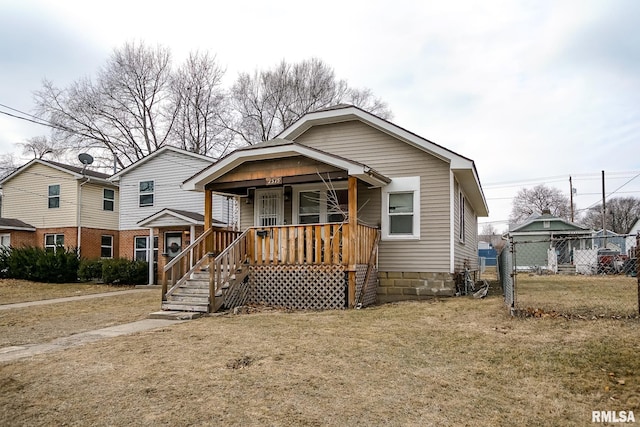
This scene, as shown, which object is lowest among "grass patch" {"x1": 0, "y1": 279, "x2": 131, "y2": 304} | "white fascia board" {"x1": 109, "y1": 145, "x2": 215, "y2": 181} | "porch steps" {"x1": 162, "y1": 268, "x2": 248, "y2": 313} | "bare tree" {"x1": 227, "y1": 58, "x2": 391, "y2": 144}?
"grass patch" {"x1": 0, "y1": 279, "x2": 131, "y2": 304}

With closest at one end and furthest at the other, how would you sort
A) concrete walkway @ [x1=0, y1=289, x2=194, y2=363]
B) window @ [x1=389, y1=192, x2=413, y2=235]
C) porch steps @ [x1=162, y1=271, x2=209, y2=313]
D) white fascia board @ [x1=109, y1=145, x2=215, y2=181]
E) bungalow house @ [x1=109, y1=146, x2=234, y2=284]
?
concrete walkway @ [x1=0, y1=289, x2=194, y2=363]
porch steps @ [x1=162, y1=271, x2=209, y2=313]
window @ [x1=389, y1=192, x2=413, y2=235]
bungalow house @ [x1=109, y1=146, x2=234, y2=284]
white fascia board @ [x1=109, y1=145, x2=215, y2=181]

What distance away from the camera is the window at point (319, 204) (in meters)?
12.9

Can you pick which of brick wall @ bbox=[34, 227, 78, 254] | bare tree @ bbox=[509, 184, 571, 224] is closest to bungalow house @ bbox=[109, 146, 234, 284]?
brick wall @ bbox=[34, 227, 78, 254]

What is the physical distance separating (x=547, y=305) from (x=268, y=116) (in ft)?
91.6

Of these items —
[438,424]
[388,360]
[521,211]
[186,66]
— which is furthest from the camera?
[521,211]

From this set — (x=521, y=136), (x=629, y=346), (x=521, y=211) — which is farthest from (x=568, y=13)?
(x=521, y=211)

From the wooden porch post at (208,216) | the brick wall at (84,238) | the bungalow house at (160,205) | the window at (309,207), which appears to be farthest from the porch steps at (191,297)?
the brick wall at (84,238)

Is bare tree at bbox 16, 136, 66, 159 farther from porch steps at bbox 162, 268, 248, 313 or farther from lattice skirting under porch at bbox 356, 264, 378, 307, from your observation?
lattice skirting under porch at bbox 356, 264, 378, 307

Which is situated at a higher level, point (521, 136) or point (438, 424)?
point (521, 136)

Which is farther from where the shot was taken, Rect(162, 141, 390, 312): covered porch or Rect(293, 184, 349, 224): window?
Rect(293, 184, 349, 224): window

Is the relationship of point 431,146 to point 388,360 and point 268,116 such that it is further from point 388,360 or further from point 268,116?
point 268,116

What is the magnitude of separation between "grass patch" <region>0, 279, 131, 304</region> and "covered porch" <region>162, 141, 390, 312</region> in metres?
7.21

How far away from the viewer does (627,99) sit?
14797 mm

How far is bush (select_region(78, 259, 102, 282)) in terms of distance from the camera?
66.7 ft
